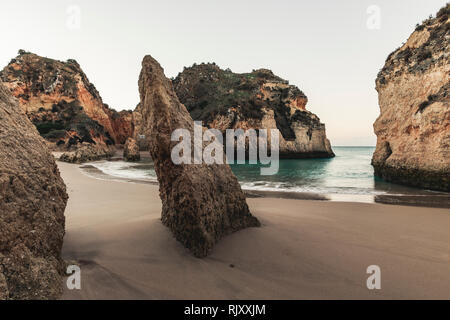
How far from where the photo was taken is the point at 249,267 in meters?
2.12

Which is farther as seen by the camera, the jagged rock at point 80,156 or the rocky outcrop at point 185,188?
the jagged rock at point 80,156

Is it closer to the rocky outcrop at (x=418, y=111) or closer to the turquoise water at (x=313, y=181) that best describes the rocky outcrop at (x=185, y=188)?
the turquoise water at (x=313, y=181)

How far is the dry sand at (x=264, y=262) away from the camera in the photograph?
174 centimetres

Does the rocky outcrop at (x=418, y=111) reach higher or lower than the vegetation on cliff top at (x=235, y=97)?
lower

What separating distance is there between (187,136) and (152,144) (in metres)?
0.45

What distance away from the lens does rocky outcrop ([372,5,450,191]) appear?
8.12 meters

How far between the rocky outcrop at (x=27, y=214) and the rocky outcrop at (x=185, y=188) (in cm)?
107

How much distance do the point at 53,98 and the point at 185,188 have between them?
43231 millimetres

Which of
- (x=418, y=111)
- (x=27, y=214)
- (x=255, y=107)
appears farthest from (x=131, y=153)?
(x=27, y=214)

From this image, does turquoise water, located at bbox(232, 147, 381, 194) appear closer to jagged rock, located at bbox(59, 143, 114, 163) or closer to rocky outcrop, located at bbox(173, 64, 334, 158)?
jagged rock, located at bbox(59, 143, 114, 163)

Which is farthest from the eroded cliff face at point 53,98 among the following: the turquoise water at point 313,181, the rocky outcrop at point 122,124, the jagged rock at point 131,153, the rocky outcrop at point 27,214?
the rocky outcrop at point 27,214

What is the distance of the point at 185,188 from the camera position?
2369 mm
